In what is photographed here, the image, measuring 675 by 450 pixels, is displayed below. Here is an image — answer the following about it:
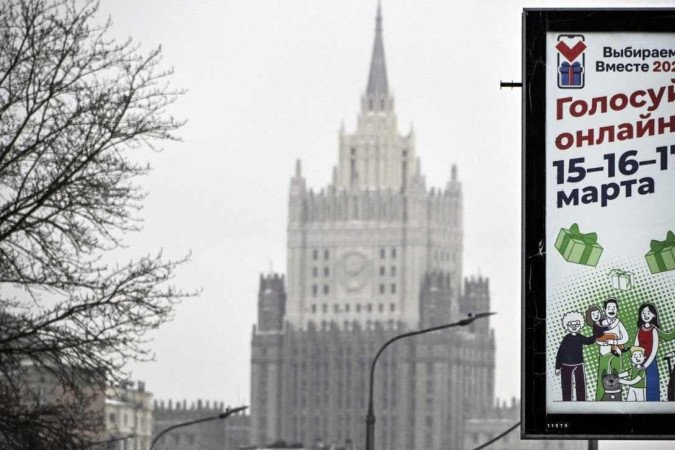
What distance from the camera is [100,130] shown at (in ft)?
116

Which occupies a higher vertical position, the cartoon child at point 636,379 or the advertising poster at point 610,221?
the advertising poster at point 610,221

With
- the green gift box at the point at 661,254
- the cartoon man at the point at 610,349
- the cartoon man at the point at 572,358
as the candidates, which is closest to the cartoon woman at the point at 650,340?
the cartoon man at the point at 610,349

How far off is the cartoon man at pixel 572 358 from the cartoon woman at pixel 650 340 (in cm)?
57

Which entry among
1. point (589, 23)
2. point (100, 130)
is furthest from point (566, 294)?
point (100, 130)

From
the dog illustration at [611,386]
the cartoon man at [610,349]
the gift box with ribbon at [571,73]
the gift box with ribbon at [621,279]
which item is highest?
the gift box with ribbon at [571,73]

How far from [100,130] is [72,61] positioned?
96cm

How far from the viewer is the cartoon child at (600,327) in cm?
3212

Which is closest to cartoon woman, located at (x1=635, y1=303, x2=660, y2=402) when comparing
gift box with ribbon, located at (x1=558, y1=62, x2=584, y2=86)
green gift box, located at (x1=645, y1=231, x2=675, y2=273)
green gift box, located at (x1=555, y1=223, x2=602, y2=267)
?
green gift box, located at (x1=645, y1=231, x2=675, y2=273)

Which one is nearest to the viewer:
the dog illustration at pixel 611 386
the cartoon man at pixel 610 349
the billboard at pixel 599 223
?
the billboard at pixel 599 223

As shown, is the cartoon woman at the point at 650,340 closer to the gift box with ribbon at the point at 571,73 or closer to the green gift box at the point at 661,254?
the green gift box at the point at 661,254

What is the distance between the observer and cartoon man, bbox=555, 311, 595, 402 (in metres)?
31.9

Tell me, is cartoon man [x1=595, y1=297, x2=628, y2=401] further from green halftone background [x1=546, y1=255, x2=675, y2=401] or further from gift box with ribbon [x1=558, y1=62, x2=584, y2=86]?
gift box with ribbon [x1=558, y1=62, x2=584, y2=86]

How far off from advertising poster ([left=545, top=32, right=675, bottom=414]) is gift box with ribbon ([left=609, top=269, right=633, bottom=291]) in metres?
0.01

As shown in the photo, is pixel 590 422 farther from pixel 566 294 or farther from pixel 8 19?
pixel 8 19
